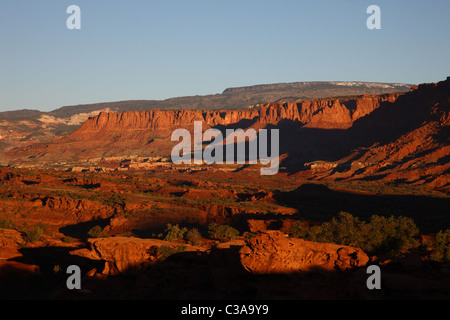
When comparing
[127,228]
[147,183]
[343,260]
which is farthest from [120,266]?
[147,183]

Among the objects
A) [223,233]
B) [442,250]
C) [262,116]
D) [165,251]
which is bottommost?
[223,233]

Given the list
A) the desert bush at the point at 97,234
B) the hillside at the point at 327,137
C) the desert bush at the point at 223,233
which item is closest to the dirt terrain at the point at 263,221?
the desert bush at the point at 223,233

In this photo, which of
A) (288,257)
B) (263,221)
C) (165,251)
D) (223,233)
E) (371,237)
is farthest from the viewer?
(263,221)

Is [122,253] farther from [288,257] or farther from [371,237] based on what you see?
[371,237]

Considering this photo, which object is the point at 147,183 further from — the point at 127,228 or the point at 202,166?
the point at 202,166

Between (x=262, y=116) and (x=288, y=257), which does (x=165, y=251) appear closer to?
(x=288, y=257)

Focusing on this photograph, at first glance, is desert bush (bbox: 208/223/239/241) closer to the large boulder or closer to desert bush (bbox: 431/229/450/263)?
desert bush (bbox: 431/229/450/263)

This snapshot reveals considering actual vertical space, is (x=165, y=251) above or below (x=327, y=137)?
below

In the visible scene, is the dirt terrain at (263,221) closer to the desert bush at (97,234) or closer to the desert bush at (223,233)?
the desert bush at (223,233)

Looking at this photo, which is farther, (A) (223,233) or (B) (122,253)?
(A) (223,233)

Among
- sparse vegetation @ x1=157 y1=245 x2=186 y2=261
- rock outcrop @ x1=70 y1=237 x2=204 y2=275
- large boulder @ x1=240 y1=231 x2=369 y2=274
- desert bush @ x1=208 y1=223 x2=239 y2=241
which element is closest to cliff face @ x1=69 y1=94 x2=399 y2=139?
desert bush @ x1=208 y1=223 x2=239 y2=241

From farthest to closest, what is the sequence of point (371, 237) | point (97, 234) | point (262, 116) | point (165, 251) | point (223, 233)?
point (262, 116)
point (97, 234)
point (223, 233)
point (371, 237)
point (165, 251)

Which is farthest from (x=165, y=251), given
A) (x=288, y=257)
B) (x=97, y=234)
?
(x=97, y=234)
